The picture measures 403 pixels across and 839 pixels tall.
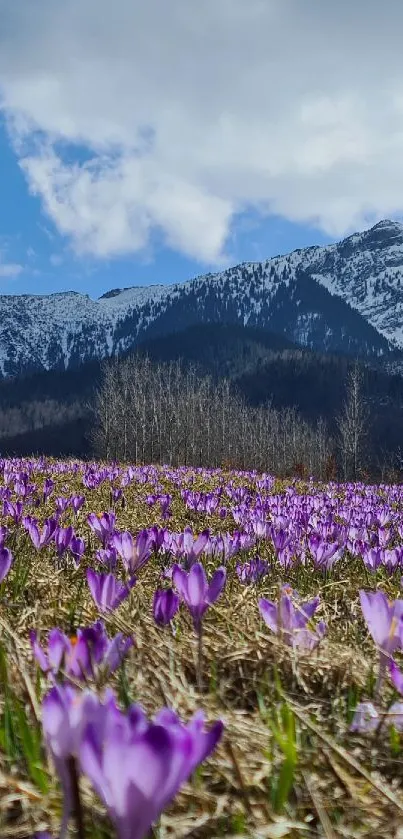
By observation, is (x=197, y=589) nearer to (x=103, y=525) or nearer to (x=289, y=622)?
(x=289, y=622)

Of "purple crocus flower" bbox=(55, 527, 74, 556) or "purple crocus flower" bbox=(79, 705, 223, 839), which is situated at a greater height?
"purple crocus flower" bbox=(55, 527, 74, 556)

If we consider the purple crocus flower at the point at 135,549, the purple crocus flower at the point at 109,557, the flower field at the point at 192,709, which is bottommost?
the flower field at the point at 192,709

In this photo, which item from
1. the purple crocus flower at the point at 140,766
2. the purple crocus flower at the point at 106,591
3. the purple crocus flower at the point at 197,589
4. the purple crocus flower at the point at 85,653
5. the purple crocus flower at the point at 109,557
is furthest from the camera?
the purple crocus flower at the point at 109,557

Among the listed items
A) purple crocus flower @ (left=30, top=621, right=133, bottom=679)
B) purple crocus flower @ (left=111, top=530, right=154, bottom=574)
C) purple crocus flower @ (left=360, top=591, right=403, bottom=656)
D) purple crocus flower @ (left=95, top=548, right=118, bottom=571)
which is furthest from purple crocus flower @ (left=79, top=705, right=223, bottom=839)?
purple crocus flower @ (left=95, top=548, right=118, bottom=571)

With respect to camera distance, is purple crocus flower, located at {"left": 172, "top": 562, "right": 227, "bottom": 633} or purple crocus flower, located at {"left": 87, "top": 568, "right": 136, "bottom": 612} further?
purple crocus flower, located at {"left": 87, "top": 568, "right": 136, "bottom": 612}

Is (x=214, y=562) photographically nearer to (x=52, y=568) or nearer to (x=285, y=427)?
(x=52, y=568)

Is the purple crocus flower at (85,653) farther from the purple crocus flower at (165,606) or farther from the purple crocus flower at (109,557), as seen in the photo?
the purple crocus flower at (109,557)

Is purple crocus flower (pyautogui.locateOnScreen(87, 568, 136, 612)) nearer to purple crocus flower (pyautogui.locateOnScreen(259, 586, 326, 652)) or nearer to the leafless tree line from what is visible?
purple crocus flower (pyautogui.locateOnScreen(259, 586, 326, 652))

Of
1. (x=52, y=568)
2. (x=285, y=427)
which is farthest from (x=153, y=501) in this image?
(x=285, y=427)

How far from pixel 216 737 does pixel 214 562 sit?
3.07 metres

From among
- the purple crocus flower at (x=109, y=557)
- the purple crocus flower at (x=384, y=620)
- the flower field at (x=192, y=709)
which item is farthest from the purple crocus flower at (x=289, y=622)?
the purple crocus flower at (x=109, y=557)

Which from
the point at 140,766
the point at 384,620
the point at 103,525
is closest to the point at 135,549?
the point at 103,525

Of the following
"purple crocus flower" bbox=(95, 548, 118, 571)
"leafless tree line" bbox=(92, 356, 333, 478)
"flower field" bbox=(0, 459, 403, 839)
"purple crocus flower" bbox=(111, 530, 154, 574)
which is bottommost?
"flower field" bbox=(0, 459, 403, 839)

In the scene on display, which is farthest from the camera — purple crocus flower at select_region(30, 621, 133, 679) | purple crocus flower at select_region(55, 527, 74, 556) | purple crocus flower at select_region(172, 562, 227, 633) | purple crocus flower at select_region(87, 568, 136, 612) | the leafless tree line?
the leafless tree line
